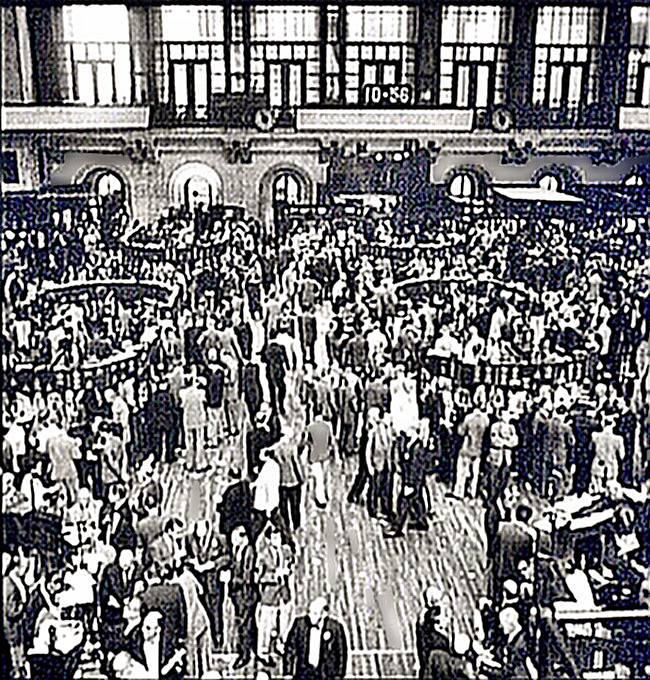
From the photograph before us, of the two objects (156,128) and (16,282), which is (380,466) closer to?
(16,282)

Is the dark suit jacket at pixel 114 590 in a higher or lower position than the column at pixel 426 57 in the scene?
lower

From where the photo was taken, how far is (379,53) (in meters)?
A: 20.2

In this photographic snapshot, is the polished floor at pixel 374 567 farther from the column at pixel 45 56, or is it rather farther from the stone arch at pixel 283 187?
the column at pixel 45 56

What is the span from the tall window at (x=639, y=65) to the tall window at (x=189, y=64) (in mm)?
8552

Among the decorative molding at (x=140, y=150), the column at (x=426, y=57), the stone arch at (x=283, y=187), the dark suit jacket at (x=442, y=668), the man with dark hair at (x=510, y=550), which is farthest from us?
the column at (x=426, y=57)

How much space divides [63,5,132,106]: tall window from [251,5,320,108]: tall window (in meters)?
2.66

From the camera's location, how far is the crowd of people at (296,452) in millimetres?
6996

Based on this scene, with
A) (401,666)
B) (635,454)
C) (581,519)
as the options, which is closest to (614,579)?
(581,519)

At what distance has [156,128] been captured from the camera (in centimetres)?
2002

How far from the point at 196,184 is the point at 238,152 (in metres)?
1.07

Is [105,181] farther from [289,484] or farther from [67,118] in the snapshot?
[289,484]

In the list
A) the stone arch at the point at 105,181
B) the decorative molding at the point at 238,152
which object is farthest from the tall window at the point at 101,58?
the decorative molding at the point at 238,152

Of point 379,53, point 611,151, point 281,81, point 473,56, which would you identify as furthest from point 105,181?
point 611,151

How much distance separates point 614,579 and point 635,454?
8.17ft
